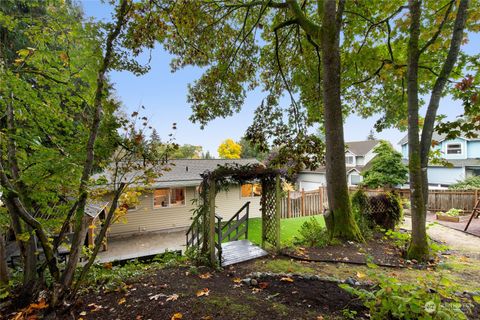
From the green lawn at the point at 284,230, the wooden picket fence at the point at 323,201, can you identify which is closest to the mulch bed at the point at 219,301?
the green lawn at the point at 284,230

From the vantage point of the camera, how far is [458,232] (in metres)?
8.98

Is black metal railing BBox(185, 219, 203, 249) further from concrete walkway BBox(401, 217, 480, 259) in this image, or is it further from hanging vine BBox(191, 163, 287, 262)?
concrete walkway BBox(401, 217, 480, 259)

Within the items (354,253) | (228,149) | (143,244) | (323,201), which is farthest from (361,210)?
(228,149)

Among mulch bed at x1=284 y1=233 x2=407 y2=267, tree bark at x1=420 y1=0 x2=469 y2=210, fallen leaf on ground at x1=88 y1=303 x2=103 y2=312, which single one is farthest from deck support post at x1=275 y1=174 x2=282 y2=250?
fallen leaf on ground at x1=88 y1=303 x2=103 y2=312

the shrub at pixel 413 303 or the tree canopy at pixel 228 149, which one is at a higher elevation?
the tree canopy at pixel 228 149

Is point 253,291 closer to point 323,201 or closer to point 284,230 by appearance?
point 284,230

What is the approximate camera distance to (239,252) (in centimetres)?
596

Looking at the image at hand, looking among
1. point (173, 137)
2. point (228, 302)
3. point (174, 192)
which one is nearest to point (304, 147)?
point (173, 137)

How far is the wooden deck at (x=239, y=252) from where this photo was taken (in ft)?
18.0

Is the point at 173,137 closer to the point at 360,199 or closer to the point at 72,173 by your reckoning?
the point at 72,173

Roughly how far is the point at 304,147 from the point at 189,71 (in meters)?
5.20

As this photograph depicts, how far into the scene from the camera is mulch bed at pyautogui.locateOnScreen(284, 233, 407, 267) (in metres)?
5.12

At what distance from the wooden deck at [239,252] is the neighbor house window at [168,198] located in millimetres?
7036

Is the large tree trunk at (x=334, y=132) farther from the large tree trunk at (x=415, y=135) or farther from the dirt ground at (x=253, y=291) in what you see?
the large tree trunk at (x=415, y=135)
